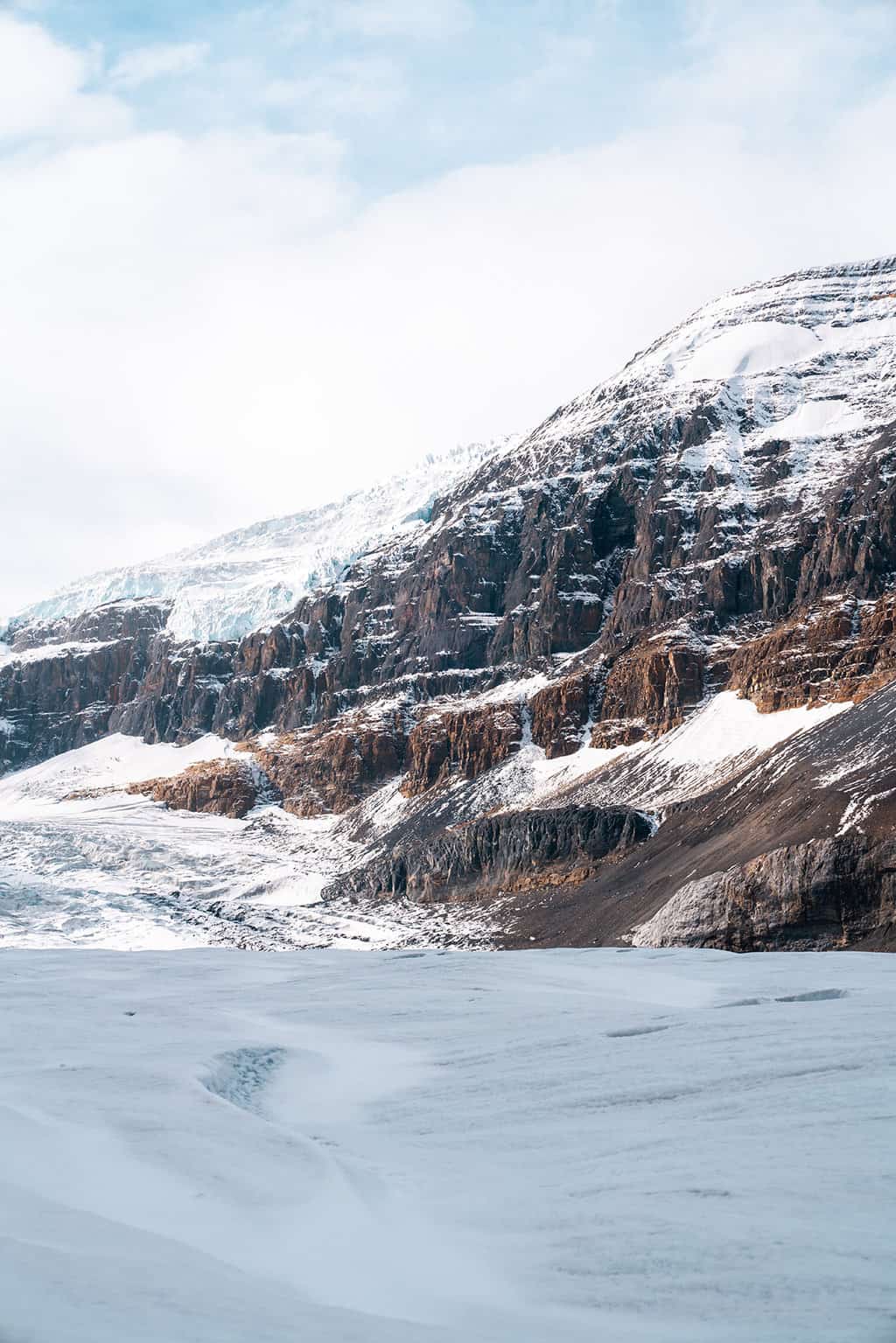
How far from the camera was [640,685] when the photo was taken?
456ft

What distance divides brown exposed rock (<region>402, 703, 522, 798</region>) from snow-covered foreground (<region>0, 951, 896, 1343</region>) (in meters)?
131

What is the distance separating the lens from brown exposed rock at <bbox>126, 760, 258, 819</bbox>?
17425cm

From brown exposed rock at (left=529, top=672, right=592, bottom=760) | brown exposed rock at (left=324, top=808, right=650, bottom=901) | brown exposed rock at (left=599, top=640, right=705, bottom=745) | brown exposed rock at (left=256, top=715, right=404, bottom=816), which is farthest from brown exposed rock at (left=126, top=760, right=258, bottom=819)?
brown exposed rock at (left=599, top=640, right=705, bottom=745)

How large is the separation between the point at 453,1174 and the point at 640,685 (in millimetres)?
131575

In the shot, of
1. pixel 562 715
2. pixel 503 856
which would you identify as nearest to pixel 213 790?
pixel 562 715

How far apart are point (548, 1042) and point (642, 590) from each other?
494 ft

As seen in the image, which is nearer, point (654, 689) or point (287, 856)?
point (654, 689)

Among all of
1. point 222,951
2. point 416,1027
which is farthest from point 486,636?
point 416,1027

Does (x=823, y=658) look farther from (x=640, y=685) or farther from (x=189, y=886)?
(x=189, y=886)

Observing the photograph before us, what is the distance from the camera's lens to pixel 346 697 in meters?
188

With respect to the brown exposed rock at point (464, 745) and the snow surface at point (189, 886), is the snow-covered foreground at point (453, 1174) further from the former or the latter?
the brown exposed rock at point (464, 745)

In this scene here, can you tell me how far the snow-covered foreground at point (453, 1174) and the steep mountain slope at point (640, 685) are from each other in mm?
59514

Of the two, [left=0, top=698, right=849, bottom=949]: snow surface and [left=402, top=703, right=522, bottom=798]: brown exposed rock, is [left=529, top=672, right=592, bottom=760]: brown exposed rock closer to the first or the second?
[left=0, top=698, right=849, bottom=949]: snow surface

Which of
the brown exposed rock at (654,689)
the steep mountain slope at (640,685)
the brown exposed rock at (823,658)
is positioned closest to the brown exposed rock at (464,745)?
the steep mountain slope at (640,685)
